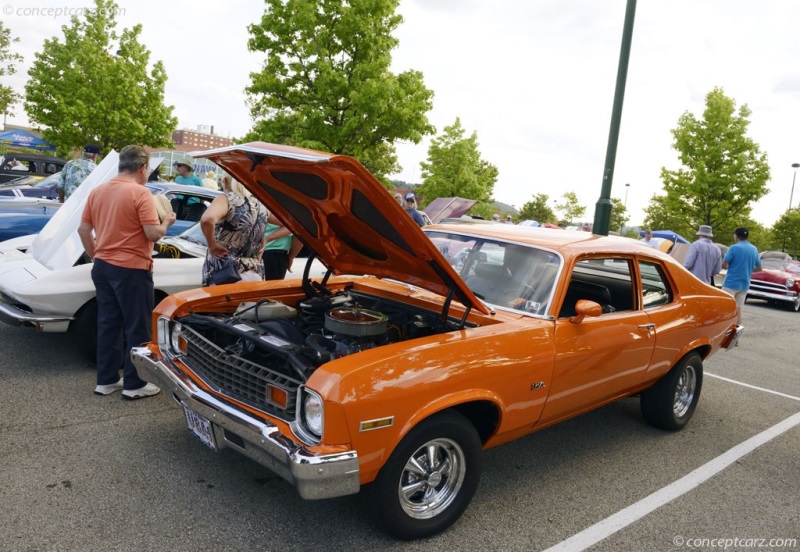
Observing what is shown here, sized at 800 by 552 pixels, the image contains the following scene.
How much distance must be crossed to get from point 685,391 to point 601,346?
171cm

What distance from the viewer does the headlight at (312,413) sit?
2.46 metres

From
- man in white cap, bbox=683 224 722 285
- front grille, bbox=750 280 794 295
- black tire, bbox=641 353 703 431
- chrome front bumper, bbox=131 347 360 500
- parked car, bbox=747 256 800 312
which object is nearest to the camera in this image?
chrome front bumper, bbox=131 347 360 500

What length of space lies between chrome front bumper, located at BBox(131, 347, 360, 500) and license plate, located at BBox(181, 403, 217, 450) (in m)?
0.04

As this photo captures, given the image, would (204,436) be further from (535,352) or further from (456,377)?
(535,352)

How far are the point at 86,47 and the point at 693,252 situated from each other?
2343cm

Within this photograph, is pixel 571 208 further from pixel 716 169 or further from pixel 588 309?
pixel 588 309

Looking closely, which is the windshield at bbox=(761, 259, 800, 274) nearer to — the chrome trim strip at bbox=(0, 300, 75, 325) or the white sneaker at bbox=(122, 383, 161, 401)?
the white sneaker at bbox=(122, 383, 161, 401)

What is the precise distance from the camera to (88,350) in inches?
189

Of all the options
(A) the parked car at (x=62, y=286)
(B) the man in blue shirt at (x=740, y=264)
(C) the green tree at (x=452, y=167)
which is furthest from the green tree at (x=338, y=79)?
(C) the green tree at (x=452, y=167)

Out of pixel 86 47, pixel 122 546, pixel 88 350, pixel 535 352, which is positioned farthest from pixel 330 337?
pixel 86 47

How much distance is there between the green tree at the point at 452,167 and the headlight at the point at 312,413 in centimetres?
3280

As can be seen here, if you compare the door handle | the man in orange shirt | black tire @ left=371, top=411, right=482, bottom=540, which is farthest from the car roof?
the man in orange shirt

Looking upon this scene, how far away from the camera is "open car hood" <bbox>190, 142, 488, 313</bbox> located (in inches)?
113

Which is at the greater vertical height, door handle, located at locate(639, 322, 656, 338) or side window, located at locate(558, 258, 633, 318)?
side window, located at locate(558, 258, 633, 318)
